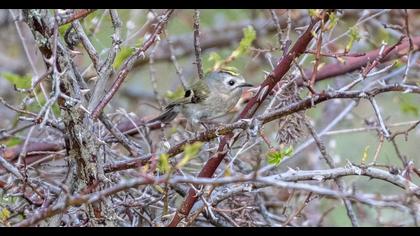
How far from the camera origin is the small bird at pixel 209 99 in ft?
14.0

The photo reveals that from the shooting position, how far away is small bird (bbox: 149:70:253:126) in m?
4.27

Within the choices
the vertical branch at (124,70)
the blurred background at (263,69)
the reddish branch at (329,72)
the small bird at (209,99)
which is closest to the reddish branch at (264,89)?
the vertical branch at (124,70)

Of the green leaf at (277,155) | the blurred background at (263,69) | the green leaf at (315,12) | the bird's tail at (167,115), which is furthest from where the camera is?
the blurred background at (263,69)

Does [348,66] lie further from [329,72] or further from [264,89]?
[264,89]

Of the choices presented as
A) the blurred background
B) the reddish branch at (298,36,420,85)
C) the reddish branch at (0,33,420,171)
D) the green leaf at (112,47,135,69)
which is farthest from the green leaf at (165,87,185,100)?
the green leaf at (112,47,135,69)

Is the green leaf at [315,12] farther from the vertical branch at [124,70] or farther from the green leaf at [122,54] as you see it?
the green leaf at [122,54]

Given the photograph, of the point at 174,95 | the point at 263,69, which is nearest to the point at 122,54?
the point at 174,95

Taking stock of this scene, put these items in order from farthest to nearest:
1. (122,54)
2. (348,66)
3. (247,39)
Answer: (348,66)
(247,39)
(122,54)

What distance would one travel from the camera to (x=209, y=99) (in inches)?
177

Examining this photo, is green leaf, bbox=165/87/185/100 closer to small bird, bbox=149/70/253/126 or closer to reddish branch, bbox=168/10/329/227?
small bird, bbox=149/70/253/126

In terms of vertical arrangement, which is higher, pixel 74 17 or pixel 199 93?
pixel 199 93

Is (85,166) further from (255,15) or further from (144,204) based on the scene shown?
(255,15)
